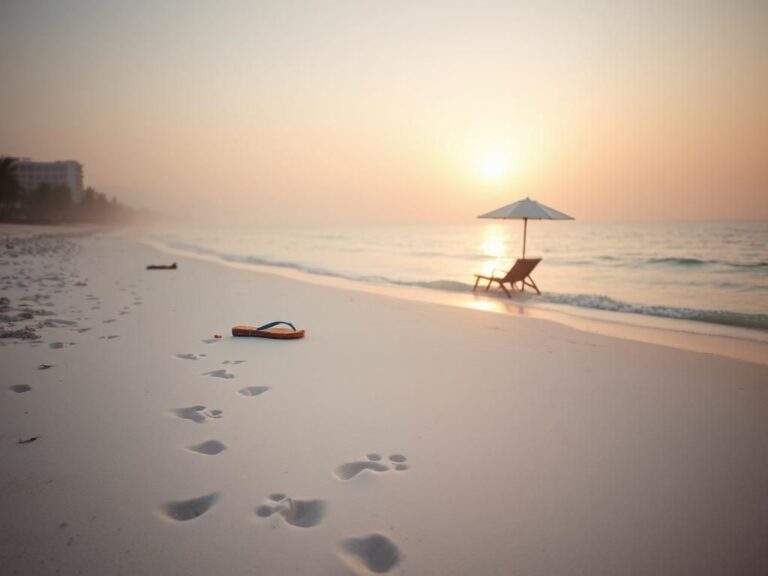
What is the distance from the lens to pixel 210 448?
259 cm

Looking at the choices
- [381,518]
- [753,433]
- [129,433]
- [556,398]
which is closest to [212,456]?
[129,433]

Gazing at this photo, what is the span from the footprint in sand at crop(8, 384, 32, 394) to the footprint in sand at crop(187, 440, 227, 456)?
5.96 feet

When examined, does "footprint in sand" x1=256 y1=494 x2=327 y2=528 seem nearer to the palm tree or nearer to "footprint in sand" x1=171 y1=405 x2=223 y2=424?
"footprint in sand" x1=171 y1=405 x2=223 y2=424

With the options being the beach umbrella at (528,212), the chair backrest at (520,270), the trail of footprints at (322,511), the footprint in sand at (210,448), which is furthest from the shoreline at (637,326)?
the footprint in sand at (210,448)

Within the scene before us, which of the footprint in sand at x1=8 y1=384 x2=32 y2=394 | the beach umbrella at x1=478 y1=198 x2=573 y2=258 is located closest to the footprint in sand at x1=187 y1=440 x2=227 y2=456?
the footprint in sand at x1=8 y1=384 x2=32 y2=394

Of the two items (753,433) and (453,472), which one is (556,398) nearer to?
(753,433)

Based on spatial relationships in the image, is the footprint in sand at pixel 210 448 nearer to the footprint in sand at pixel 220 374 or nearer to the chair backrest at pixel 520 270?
the footprint in sand at pixel 220 374

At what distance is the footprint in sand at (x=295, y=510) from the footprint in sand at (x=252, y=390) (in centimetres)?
148

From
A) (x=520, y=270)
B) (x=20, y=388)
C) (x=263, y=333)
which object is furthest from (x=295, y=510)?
(x=520, y=270)

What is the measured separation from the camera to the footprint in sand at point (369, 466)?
2408 mm

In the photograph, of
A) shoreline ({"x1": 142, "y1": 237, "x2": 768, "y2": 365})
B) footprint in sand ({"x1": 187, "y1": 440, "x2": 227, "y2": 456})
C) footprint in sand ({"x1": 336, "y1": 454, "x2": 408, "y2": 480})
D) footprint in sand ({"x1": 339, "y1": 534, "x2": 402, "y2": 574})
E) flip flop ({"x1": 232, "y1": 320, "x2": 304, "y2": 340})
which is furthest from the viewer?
shoreline ({"x1": 142, "y1": 237, "x2": 768, "y2": 365})

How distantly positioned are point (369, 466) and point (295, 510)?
57 cm

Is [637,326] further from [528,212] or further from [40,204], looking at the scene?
[40,204]

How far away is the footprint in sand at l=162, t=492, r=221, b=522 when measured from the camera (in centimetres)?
198
